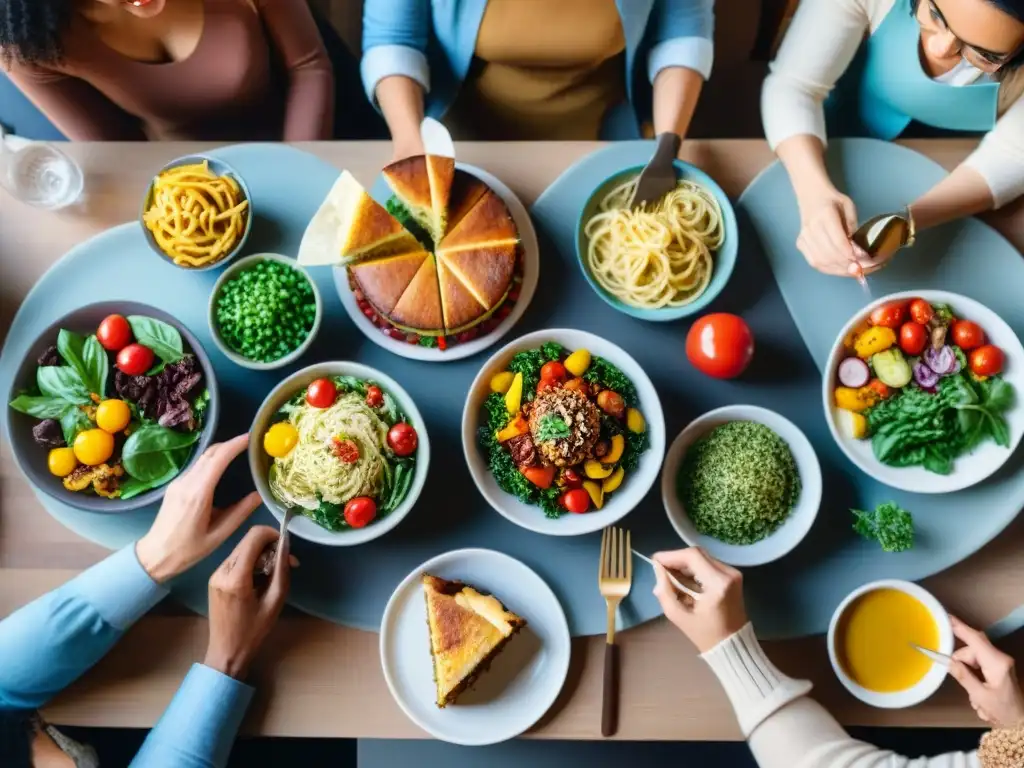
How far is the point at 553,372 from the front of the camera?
1.77m

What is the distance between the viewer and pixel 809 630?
5.98 ft

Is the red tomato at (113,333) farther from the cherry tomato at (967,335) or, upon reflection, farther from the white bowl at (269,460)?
the cherry tomato at (967,335)

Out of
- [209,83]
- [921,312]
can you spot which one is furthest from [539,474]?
[209,83]

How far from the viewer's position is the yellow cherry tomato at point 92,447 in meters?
1.71

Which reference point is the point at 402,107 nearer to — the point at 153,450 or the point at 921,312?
the point at 153,450

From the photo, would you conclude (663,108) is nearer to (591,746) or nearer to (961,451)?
(961,451)

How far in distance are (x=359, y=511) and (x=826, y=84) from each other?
1.72m

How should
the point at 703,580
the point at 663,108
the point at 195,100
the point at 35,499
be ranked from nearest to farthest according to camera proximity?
the point at 703,580, the point at 35,499, the point at 663,108, the point at 195,100

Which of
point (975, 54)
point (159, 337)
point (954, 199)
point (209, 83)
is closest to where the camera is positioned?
point (975, 54)

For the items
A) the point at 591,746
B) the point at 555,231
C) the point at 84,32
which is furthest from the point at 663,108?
the point at 591,746

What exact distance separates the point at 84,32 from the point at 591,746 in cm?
244

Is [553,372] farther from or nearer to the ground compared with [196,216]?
nearer to the ground

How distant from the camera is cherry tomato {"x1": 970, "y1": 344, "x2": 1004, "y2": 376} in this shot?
1.78 meters

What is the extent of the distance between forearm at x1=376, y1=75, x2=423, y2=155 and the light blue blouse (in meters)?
0.02
